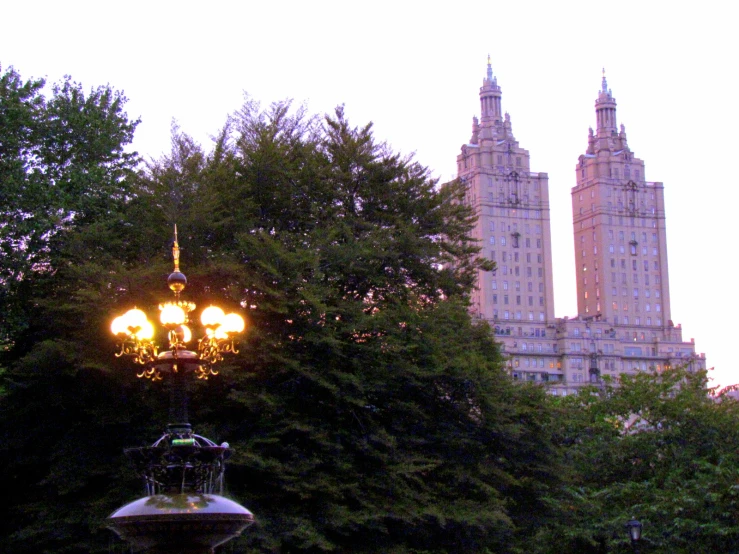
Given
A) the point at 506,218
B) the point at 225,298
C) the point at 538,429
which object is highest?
the point at 506,218

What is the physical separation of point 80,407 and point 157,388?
2117 millimetres

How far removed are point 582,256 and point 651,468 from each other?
12066 cm

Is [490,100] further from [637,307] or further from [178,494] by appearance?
[178,494]

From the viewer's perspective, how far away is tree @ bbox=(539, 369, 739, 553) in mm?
28938

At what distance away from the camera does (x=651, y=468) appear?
3234 cm

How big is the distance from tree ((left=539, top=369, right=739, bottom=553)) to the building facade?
9884cm

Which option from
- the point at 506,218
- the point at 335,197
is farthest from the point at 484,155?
the point at 335,197

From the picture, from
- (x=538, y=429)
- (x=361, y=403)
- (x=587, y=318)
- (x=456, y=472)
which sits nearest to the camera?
(x=361, y=403)

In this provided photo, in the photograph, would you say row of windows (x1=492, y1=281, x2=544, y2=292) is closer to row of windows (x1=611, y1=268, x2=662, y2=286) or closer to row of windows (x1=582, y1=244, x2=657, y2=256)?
row of windows (x1=582, y1=244, x2=657, y2=256)

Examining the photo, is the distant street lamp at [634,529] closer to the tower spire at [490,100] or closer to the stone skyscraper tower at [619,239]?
the stone skyscraper tower at [619,239]

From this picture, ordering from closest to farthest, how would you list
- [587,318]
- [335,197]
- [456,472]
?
[456,472] < [335,197] < [587,318]

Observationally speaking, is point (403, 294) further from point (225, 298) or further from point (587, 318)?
point (587, 318)

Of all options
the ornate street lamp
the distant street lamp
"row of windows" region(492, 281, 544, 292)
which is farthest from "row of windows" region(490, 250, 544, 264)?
the ornate street lamp

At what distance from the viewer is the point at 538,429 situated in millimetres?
28375
